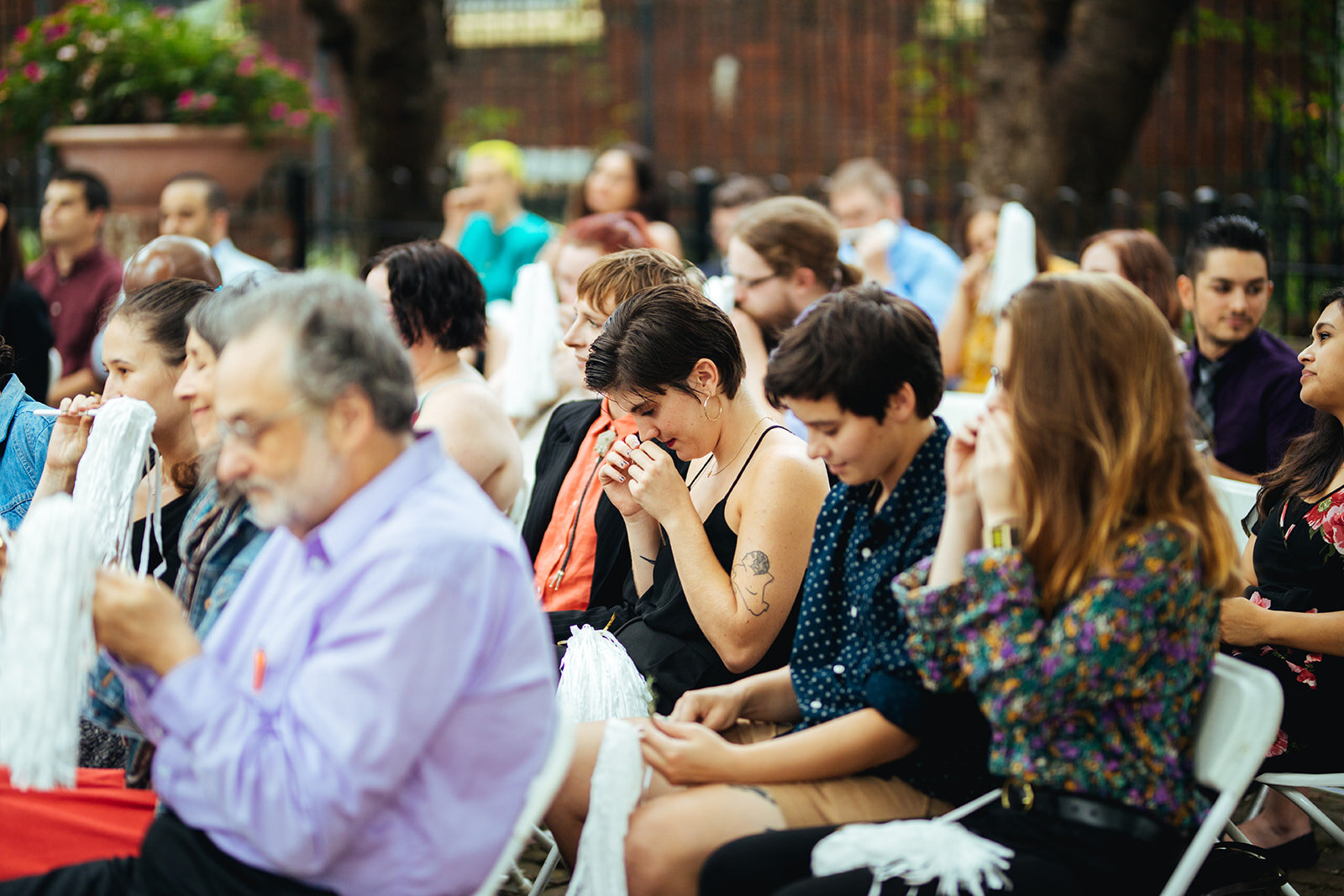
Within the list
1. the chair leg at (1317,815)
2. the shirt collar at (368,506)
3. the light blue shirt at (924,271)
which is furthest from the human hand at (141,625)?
the light blue shirt at (924,271)

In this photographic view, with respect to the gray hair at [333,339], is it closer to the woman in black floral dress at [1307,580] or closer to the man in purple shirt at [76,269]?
the woman in black floral dress at [1307,580]

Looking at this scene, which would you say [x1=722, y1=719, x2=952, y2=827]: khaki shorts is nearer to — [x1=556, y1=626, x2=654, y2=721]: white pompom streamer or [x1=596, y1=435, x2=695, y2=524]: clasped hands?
[x1=556, y1=626, x2=654, y2=721]: white pompom streamer

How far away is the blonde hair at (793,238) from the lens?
4.04m

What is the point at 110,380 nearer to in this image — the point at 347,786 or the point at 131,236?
the point at 347,786

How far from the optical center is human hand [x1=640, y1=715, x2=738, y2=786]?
218cm

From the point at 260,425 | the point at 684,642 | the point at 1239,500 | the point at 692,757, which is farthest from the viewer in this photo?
the point at 1239,500

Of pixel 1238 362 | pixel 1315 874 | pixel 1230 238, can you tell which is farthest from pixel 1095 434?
pixel 1230 238

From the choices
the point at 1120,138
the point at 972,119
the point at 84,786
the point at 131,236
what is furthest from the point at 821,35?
the point at 84,786

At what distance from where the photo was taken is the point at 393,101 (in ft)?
30.9

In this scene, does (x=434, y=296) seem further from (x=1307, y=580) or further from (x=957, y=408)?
(x=1307, y=580)

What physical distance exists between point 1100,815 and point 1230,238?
2.59 meters

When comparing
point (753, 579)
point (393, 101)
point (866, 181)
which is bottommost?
point (753, 579)

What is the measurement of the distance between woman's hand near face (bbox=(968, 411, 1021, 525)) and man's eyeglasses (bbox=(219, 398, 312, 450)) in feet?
3.25

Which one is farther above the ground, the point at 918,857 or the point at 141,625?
the point at 141,625
